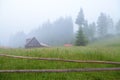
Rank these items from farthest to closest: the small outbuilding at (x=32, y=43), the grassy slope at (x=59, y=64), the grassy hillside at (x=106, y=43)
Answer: the grassy hillside at (x=106, y=43), the small outbuilding at (x=32, y=43), the grassy slope at (x=59, y=64)

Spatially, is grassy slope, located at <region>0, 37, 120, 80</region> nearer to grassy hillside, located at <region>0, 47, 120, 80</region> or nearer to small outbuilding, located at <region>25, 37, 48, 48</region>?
grassy hillside, located at <region>0, 47, 120, 80</region>

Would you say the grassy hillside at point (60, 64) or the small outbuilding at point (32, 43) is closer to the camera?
the grassy hillside at point (60, 64)

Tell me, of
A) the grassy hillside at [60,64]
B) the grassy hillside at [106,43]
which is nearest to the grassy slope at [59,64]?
A: the grassy hillside at [60,64]

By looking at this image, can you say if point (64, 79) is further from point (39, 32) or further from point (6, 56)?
point (39, 32)

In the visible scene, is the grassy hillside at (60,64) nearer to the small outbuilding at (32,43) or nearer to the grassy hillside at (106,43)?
the small outbuilding at (32,43)

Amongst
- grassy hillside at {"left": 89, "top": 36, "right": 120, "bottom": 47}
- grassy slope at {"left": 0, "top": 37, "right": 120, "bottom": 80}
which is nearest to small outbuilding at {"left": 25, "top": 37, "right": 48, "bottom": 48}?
grassy slope at {"left": 0, "top": 37, "right": 120, "bottom": 80}

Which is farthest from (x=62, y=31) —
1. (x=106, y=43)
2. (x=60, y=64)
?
(x=60, y=64)

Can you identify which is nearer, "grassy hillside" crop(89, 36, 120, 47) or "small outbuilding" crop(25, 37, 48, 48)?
"small outbuilding" crop(25, 37, 48, 48)

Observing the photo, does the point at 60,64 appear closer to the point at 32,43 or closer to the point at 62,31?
the point at 32,43

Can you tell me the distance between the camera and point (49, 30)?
531 inches

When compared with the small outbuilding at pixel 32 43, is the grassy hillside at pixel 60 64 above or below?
below

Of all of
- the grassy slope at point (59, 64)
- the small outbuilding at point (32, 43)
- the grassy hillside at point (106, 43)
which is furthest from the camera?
the grassy hillside at point (106, 43)

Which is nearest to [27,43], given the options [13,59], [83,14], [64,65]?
[13,59]

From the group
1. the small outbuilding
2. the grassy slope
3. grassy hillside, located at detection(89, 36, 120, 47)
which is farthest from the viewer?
grassy hillside, located at detection(89, 36, 120, 47)
